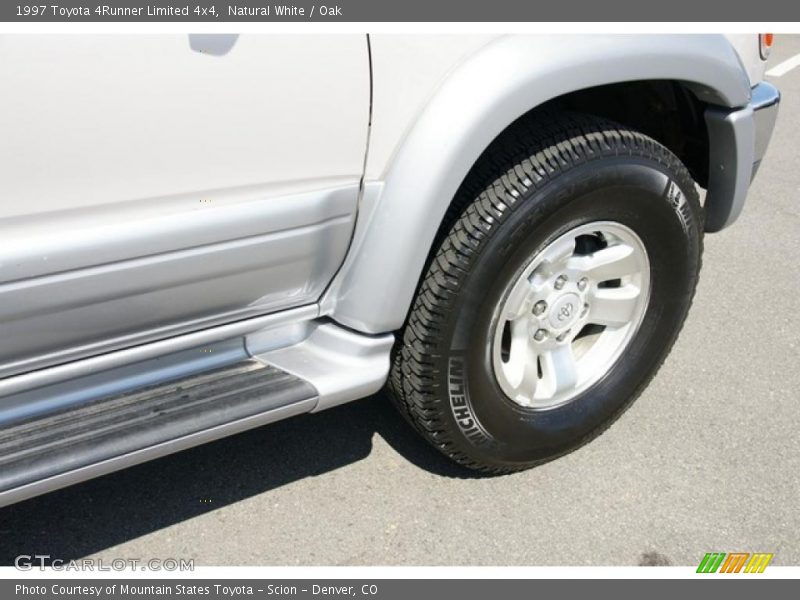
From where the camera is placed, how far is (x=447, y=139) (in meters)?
1.97

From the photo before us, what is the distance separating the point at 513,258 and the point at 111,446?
40.3 inches

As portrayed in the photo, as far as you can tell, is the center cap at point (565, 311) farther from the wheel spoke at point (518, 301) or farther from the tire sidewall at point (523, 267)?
the tire sidewall at point (523, 267)

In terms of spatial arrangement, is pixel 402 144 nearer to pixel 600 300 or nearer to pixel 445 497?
pixel 600 300

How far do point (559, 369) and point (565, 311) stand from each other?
0.18 meters

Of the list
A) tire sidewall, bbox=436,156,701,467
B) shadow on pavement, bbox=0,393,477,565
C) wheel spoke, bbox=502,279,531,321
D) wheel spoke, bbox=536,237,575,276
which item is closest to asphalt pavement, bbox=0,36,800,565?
shadow on pavement, bbox=0,393,477,565

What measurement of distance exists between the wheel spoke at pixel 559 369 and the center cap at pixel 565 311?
0.30 feet

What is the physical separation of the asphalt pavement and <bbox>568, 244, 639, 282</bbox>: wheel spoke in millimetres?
583

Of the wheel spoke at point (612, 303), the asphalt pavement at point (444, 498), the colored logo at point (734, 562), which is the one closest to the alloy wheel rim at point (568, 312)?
the wheel spoke at point (612, 303)

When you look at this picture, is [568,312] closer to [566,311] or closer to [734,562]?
[566,311]

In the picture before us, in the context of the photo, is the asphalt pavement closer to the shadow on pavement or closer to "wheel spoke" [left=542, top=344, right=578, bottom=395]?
the shadow on pavement

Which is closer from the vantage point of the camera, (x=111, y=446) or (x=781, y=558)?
(x=111, y=446)

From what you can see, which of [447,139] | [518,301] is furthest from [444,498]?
[447,139]
